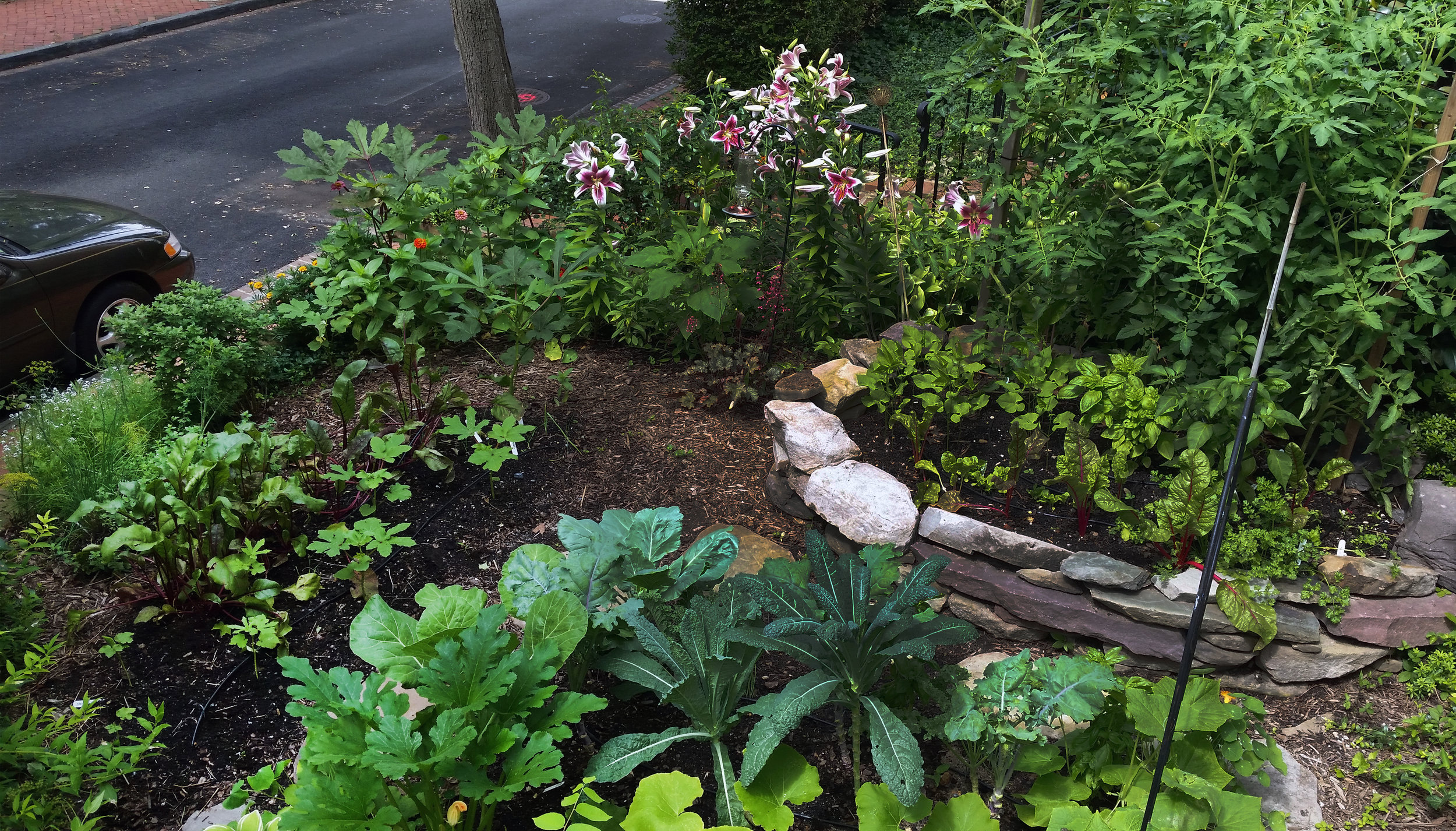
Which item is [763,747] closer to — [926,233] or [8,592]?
[8,592]

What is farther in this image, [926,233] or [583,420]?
[926,233]

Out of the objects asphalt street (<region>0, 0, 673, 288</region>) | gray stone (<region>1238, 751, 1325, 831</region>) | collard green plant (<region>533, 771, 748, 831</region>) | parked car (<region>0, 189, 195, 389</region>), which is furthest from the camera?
asphalt street (<region>0, 0, 673, 288</region>)

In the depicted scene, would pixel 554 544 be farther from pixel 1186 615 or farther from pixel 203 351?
pixel 1186 615

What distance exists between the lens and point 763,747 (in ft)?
A: 7.91

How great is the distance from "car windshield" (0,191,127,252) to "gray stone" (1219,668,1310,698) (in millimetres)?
6114

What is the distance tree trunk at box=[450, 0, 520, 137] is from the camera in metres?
6.80

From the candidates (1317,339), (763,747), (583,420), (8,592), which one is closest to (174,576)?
(8,592)

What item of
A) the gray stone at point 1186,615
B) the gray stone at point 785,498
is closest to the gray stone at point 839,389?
the gray stone at point 785,498

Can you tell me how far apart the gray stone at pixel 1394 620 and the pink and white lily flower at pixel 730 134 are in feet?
10.3

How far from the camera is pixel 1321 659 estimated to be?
315 cm

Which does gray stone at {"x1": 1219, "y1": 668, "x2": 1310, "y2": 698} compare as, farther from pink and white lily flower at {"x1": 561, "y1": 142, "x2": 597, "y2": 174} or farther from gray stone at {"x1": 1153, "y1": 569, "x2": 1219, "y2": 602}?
pink and white lily flower at {"x1": 561, "y1": 142, "x2": 597, "y2": 174}

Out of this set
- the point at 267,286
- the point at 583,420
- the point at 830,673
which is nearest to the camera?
the point at 830,673

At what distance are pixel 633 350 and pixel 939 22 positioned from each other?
840cm

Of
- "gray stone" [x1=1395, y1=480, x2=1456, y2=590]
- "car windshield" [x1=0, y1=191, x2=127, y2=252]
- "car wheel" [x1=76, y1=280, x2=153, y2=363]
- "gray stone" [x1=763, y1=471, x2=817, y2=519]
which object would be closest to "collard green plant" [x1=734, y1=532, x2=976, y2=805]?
"gray stone" [x1=763, y1=471, x2=817, y2=519]
